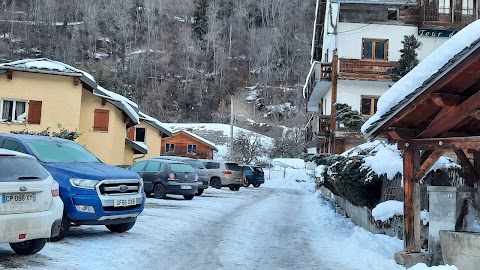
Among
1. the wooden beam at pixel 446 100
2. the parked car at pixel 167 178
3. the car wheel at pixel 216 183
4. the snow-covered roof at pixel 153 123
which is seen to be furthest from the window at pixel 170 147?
the wooden beam at pixel 446 100

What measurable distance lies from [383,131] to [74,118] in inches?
837

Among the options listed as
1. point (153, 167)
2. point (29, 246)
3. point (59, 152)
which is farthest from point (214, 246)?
point (153, 167)

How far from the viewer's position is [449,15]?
94.6ft

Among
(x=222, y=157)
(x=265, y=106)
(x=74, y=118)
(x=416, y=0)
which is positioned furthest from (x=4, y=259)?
(x=265, y=106)

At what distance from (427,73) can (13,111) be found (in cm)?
2354

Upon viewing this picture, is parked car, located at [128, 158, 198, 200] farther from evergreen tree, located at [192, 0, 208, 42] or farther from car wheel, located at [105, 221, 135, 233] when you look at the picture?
evergreen tree, located at [192, 0, 208, 42]

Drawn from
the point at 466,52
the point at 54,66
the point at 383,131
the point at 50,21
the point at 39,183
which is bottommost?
the point at 39,183

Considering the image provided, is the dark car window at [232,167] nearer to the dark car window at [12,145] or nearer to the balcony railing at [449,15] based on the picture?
the balcony railing at [449,15]

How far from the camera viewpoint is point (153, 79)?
106438 mm

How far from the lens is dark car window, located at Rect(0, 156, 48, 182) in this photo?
6559 millimetres

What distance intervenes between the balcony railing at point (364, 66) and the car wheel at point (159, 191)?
43.1 ft

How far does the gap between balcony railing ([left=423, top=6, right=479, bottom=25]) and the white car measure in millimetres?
27148

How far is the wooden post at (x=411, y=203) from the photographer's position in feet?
27.5

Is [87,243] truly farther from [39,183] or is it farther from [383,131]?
[383,131]
